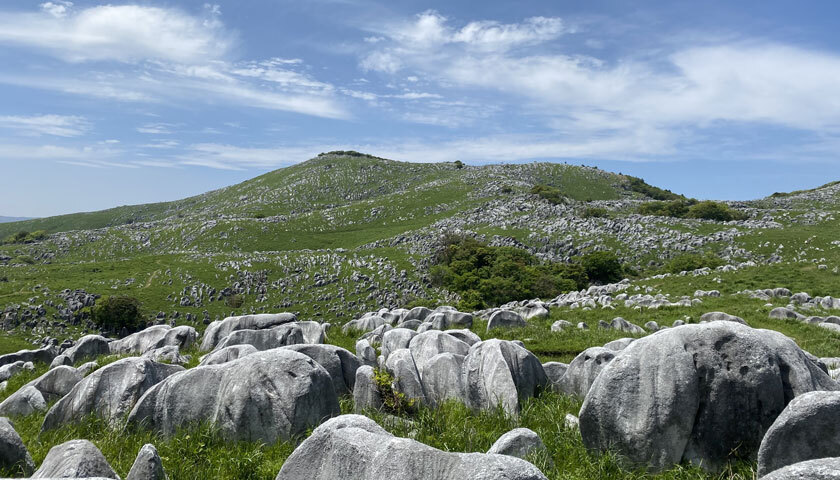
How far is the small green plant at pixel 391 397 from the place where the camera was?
12997mm

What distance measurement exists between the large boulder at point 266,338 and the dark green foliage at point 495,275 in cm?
3083

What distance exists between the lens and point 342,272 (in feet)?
254

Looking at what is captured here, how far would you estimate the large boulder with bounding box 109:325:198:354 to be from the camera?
1185 inches

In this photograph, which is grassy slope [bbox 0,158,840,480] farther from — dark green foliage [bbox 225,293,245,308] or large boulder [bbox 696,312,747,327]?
large boulder [bbox 696,312,747,327]

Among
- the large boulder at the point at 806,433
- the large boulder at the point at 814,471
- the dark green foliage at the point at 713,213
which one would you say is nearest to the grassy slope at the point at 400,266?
the large boulder at the point at 806,433

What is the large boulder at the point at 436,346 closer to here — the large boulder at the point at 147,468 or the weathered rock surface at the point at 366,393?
the weathered rock surface at the point at 366,393

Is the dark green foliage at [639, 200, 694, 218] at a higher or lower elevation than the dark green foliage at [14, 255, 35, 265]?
higher

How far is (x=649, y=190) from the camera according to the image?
153500 mm

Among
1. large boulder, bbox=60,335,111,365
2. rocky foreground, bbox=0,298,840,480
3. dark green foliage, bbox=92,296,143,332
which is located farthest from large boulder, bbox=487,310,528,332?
dark green foliage, bbox=92,296,143,332

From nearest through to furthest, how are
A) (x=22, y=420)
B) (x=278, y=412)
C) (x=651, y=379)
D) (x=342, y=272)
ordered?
(x=651, y=379)
(x=278, y=412)
(x=22, y=420)
(x=342, y=272)

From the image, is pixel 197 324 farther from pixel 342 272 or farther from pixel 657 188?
pixel 657 188

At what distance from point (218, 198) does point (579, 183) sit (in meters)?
137

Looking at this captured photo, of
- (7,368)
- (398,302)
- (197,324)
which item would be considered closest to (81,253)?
(197,324)

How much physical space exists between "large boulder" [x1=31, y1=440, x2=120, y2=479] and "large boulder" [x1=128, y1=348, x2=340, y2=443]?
3080mm
